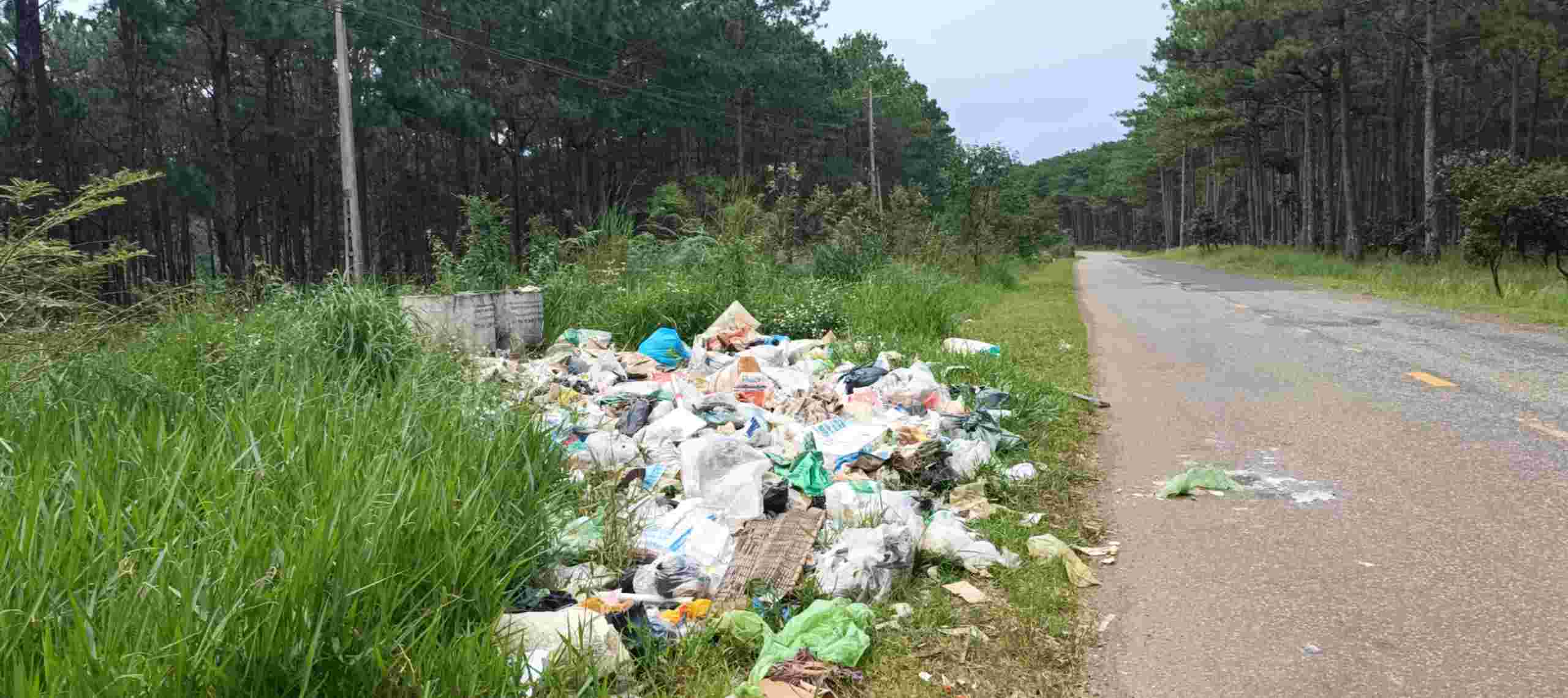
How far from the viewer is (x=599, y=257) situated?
13094 millimetres

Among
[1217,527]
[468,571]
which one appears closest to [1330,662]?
[1217,527]

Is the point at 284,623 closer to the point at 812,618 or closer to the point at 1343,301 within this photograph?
the point at 812,618

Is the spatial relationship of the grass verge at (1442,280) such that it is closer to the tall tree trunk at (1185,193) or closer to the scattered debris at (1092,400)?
the scattered debris at (1092,400)

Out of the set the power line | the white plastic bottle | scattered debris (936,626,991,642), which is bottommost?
scattered debris (936,626,991,642)

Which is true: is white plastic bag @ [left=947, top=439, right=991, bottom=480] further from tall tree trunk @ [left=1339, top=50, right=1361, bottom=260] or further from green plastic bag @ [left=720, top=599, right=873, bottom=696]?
tall tree trunk @ [left=1339, top=50, right=1361, bottom=260]

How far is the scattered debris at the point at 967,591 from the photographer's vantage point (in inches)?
147

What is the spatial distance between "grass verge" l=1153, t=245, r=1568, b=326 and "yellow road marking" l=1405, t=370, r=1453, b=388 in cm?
552

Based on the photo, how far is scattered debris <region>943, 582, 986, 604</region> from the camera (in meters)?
3.73

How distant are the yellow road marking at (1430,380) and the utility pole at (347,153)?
18799 millimetres

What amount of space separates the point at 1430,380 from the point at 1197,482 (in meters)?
4.34

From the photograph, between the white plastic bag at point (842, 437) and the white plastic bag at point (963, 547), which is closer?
the white plastic bag at point (963, 547)

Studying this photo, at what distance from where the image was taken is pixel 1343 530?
4.37m

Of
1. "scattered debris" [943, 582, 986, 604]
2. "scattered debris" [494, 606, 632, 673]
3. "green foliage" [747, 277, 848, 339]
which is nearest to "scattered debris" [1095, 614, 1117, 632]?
"scattered debris" [943, 582, 986, 604]

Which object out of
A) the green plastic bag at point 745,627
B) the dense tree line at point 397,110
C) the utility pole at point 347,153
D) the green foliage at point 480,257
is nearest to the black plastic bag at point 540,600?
the green plastic bag at point 745,627
